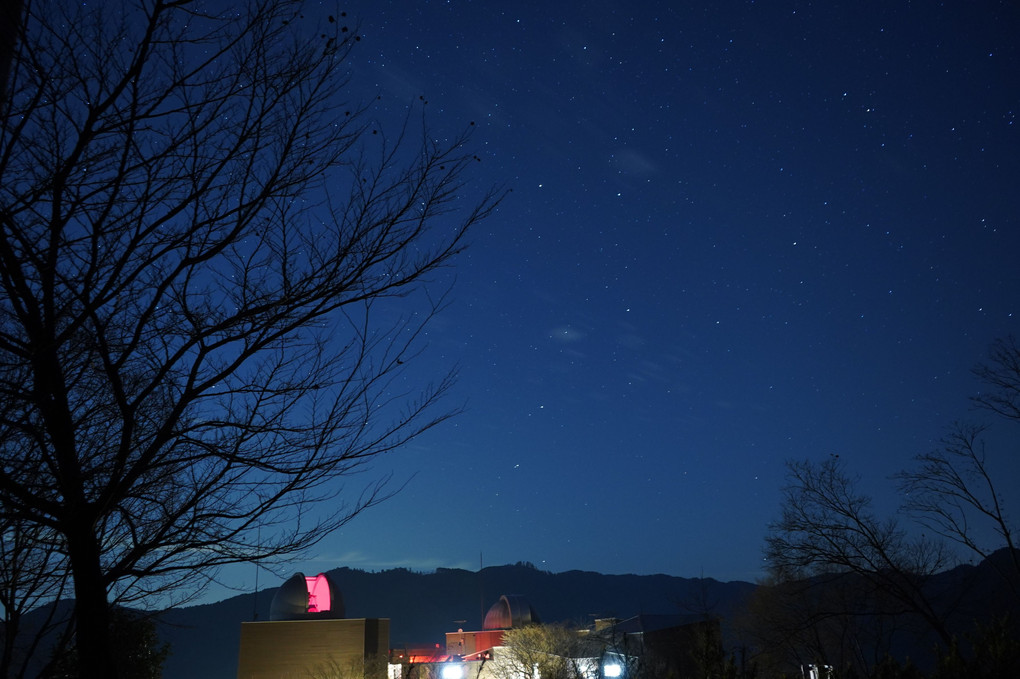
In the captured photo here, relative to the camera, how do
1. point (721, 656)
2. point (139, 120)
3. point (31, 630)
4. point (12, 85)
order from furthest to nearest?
point (721, 656)
point (31, 630)
point (139, 120)
point (12, 85)

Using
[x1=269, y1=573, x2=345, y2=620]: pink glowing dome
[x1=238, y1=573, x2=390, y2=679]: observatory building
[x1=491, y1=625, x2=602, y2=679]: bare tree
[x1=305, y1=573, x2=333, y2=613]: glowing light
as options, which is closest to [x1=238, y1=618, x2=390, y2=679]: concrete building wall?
[x1=238, y1=573, x2=390, y2=679]: observatory building

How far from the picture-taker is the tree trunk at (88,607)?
278 cm

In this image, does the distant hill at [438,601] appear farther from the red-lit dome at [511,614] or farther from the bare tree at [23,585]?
the bare tree at [23,585]

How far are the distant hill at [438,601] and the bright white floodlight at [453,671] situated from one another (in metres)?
106

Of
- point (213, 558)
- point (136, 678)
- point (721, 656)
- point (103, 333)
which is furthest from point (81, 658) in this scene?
point (136, 678)

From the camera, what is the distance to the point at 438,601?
172875mm

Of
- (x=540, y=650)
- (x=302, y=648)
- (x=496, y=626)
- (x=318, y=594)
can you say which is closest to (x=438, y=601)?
(x=496, y=626)

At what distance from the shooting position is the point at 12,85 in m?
2.57

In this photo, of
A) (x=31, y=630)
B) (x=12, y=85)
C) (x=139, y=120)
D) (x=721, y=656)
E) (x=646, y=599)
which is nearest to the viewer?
(x=12, y=85)

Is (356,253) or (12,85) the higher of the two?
(12,85)

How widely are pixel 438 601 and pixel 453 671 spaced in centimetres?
14433

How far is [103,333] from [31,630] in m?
1.25

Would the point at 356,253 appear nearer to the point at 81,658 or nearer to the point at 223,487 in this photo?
the point at 223,487

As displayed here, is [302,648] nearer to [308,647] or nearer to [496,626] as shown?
[308,647]
